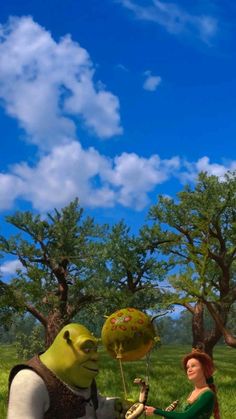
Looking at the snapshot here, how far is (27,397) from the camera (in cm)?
400

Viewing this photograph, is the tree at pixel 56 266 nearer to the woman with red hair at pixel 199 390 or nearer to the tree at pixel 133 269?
the tree at pixel 133 269

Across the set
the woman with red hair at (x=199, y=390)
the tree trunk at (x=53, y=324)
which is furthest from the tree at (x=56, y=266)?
the woman with red hair at (x=199, y=390)

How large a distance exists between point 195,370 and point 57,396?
5.64ft

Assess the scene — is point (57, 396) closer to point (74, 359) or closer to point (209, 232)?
point (74, 359)

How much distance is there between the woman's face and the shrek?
130 cm

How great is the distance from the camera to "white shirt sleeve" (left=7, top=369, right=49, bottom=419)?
3.97 metres

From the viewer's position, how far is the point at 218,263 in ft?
66.0

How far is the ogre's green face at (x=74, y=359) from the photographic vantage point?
4.25m

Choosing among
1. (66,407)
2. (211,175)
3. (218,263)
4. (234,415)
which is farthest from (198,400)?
(211,175)

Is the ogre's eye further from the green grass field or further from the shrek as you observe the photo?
the green grass field

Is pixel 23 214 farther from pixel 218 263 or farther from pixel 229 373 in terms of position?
pixel 229 373

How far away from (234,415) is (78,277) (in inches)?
354

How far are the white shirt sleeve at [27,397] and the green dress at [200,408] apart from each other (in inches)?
58.6

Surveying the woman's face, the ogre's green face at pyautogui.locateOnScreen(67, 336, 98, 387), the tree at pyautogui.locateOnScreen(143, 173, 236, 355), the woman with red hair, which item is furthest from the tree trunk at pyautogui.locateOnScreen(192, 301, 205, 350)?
the ogre's green face at pyautogui.locateOnScreen(67, 336, 98, 387)
